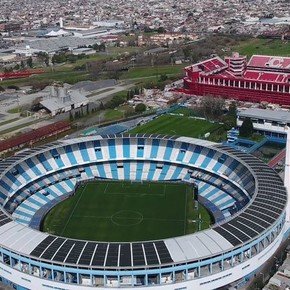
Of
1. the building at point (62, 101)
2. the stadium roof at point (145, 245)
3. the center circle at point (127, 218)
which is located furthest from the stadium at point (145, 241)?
the building at point (62, 101)

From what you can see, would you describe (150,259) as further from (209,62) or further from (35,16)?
(35,16)

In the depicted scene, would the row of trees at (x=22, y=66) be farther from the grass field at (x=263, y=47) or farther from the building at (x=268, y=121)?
the building at (x=268, y=121)

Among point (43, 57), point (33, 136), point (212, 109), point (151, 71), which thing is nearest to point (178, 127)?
point (212, 109)

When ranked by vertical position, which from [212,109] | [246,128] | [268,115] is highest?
[268,115]

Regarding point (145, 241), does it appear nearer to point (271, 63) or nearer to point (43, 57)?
point (271, 63)

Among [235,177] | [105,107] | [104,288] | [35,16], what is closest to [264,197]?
[235,177]

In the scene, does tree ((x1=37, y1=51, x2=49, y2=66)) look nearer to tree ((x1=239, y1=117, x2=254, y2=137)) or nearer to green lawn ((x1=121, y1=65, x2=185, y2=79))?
green lawn ((x1=121, y1=65, x2=185, y2=79))
